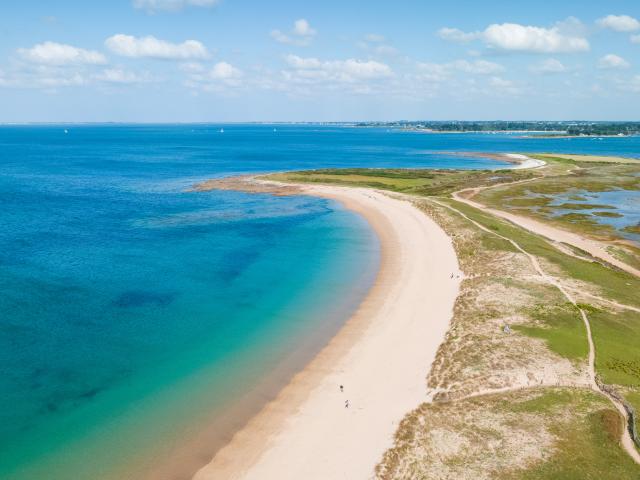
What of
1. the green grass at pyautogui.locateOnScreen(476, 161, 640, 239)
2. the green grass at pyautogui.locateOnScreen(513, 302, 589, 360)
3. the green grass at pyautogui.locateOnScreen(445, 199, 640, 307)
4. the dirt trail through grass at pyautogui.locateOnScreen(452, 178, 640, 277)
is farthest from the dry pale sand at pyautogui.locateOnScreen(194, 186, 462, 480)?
the green grass at pyautogui.locateOnScreen(476, 161, 640, 239)

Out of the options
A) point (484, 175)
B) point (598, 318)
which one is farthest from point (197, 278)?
point (484, 175)

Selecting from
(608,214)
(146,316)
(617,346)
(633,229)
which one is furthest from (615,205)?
(146,316)

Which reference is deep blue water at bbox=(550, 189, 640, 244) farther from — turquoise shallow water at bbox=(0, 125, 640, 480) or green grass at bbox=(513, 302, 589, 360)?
turquoise shallow water at bbox=(0, 125, 640, 480)

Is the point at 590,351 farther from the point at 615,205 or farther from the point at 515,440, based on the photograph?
the point at 615,205

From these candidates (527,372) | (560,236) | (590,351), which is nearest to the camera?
(527,372)

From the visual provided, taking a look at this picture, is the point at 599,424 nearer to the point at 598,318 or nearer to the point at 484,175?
the point at 598,318

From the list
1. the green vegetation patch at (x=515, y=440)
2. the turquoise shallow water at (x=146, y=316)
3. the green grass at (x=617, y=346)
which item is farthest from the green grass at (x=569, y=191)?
the green vegetation patch at (x=515, y=440)
